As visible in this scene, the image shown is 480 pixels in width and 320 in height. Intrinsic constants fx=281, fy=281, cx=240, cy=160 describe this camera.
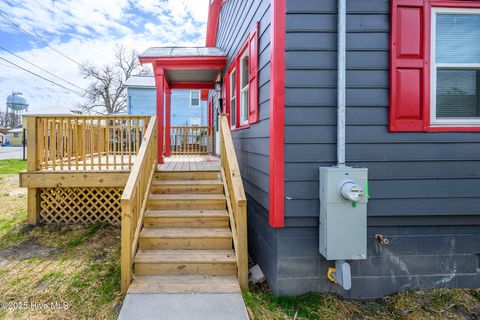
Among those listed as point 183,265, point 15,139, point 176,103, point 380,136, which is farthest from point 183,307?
point 15,139

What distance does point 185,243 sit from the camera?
3.22m

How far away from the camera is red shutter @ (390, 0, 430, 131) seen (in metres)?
2.68

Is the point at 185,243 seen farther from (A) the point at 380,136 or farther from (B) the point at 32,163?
(B) the point at 32,163

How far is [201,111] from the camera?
19.3 metres

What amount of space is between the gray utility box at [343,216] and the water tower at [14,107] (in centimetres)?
6698

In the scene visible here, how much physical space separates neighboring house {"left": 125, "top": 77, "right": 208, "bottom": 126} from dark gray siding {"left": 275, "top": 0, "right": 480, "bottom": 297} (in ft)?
52.5

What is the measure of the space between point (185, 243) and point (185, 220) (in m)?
0.35

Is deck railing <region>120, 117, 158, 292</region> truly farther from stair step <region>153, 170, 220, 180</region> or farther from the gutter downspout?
the gutter downspout

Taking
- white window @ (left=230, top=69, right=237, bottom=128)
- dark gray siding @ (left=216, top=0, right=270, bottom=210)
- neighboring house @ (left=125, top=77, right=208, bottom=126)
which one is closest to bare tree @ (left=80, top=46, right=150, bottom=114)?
neighboring house @ (left=125, top=77, right=208, bottom=126)

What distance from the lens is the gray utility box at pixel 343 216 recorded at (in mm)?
2510

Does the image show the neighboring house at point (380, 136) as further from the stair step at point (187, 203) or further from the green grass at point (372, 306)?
the stair step at point (187, 203)

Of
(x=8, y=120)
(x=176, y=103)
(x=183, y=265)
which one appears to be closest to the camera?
(x=183, y=265)

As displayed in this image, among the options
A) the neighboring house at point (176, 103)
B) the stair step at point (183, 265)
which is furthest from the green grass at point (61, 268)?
the neighboring house at point (176, 103)

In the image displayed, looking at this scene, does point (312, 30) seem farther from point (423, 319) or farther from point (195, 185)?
point (423, 319)
